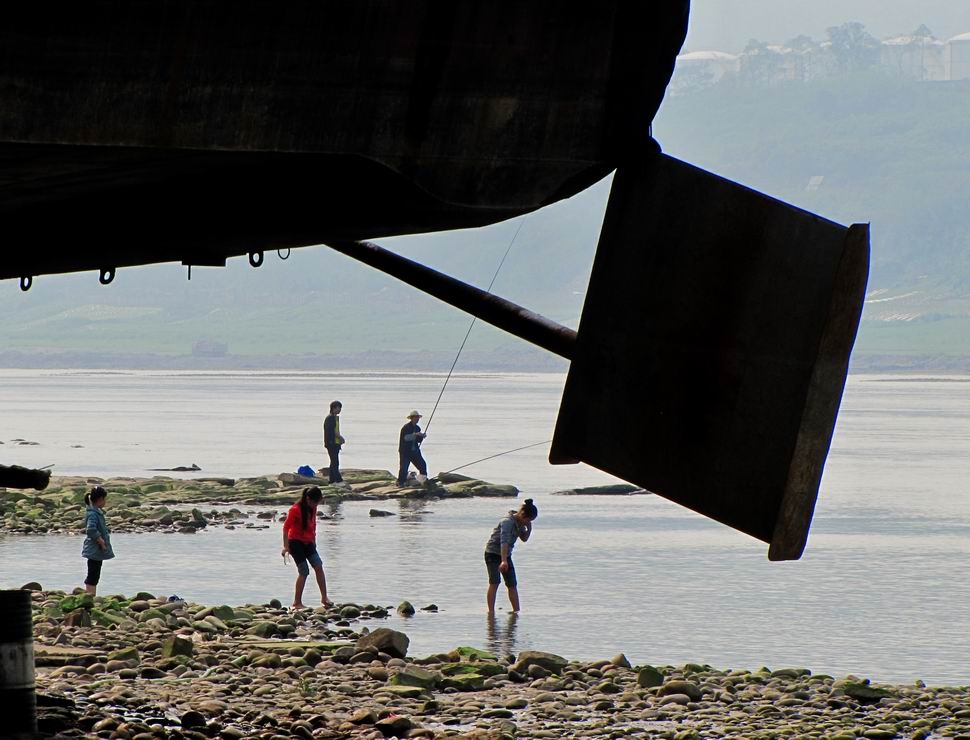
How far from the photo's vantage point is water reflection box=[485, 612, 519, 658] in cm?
1505

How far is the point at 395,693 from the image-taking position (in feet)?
41.5

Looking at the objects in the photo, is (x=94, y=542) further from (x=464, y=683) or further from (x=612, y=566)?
(x=612, y=566)

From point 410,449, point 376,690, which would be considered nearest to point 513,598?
point 376,690

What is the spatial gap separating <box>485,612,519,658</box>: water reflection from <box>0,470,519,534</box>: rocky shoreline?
9840 mm

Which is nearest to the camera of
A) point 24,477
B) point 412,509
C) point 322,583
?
point 24,477

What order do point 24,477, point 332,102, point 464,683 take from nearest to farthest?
point 332,102, point 24,477, point 464,683

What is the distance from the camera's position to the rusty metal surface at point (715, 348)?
7359 mm

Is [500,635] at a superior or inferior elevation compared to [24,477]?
inferior

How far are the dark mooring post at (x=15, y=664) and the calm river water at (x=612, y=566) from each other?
6162mm

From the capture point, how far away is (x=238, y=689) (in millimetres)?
12609

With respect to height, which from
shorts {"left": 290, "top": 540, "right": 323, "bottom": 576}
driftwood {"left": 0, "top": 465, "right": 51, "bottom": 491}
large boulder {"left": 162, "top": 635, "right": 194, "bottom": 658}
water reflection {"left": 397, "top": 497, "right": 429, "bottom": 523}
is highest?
driftwood {"left": 0, "top": 465, "right": 51, "bottom": 491}

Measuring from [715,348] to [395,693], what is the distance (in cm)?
594

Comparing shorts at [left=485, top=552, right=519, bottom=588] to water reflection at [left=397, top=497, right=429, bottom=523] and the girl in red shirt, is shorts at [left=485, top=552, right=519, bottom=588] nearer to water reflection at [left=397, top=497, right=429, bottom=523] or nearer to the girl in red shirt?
the girl in red shirt

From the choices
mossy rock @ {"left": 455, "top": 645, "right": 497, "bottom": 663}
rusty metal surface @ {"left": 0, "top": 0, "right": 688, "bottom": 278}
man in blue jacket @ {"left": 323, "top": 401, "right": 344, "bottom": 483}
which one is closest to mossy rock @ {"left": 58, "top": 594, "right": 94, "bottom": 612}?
mossy rock @ {"left": 455, "top": 645, "right": 497, "bottom": 663}
